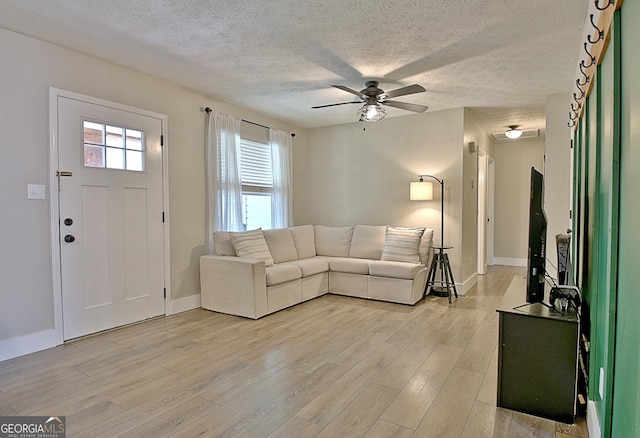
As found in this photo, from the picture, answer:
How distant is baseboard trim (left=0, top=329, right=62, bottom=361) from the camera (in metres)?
2.76

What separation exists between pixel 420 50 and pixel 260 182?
9.26 feet

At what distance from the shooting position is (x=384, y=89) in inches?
159

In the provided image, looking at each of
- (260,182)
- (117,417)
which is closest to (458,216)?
(260,182)

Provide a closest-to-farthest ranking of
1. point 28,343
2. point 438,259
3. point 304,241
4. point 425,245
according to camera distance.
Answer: point 28,343 → point 425,245 → point 438,259 → point 304,241

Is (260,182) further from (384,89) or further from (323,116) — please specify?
(384,89)

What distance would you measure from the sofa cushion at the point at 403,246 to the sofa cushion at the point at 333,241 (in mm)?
691

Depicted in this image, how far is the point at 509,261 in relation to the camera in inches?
287

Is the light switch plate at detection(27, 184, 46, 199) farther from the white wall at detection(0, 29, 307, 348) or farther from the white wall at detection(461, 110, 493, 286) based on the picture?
the white wall at detection(461, 110, 493, 286)

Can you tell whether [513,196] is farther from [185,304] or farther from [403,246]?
[185,304]

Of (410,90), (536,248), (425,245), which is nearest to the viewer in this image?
(536,248)

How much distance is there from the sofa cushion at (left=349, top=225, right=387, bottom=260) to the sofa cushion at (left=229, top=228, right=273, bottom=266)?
135 centimetres

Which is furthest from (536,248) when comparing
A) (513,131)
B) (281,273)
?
(513,131)

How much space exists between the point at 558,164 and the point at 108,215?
4.78m

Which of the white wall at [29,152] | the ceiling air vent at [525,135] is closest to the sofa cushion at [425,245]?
the ceiling air vent at [525,135]
